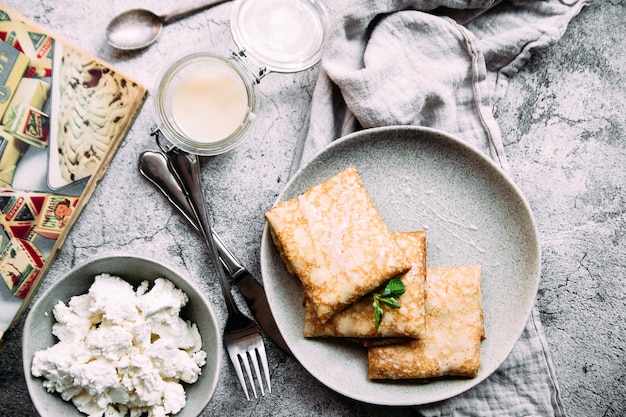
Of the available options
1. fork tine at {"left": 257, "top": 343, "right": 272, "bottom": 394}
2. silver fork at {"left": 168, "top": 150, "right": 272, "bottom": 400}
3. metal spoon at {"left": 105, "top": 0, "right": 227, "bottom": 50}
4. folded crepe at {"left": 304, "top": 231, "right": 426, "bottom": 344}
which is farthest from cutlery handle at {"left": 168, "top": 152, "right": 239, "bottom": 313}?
metal spoon at {"left": 105, "top": 0, "right": 227, "bottom": 50}

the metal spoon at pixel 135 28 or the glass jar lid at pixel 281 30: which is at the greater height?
the metal spoon at pixel 135 28

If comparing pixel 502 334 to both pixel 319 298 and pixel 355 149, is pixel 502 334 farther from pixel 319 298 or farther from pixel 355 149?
pixel 355 149

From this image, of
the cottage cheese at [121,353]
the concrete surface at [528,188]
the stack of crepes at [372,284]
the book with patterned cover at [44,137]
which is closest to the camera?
the cottage cheese at [121,353]

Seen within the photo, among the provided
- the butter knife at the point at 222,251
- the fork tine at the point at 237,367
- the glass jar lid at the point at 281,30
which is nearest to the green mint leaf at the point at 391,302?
the butter knife at the point at 222,251

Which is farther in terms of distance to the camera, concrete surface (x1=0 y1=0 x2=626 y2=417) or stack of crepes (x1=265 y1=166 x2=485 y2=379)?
concrete surface (x1=0 y1=0 x2=626 y2=417)

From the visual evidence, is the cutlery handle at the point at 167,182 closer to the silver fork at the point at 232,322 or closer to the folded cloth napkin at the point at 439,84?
the silver fork at the point at 232,322

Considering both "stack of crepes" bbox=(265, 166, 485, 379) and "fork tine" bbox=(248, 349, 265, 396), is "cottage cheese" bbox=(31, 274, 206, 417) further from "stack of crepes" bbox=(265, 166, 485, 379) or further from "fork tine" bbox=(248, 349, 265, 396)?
"stack of crepes" bbox=(265, 166, 485, 379)

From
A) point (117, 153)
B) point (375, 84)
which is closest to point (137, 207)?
point (117, 153)
